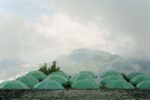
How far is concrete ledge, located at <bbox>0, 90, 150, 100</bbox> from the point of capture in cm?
2467

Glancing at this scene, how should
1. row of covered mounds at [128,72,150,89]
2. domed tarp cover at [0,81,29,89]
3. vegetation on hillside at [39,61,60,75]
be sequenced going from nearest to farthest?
domed tarp cover at [0,81,29,89]
row of covered mounds at [128,72,150,89]
vegetation on hillside at [39,61,60,75]

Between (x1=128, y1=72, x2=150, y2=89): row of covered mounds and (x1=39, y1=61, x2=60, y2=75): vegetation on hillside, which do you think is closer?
(x1=128, y1=72, x2=150, y2=89): row of covered mounds

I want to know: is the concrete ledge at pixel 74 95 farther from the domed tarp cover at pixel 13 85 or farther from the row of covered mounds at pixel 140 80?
the row of covered mounds at pixel 140 80

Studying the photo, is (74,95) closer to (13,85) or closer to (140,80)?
(13,85)

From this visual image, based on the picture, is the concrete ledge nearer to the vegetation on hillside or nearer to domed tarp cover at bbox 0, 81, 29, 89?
domed tarp cover at bbox 0, 81, 29, 89

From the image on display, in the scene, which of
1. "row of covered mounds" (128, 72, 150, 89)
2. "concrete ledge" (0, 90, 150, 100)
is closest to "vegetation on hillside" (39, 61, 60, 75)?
"row of covered mounds" (128, 72, 150, 89)

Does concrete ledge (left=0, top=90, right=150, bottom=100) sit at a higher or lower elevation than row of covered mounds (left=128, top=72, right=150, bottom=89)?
lower

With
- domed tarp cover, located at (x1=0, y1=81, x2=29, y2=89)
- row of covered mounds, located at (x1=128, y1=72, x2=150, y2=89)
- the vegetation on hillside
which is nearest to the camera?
domed tarp cover, located at (x1=0, y1=81, x2=29, y2=89)

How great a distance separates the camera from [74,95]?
24828 millimetres

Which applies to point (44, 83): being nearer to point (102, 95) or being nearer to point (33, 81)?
point (33, 81)

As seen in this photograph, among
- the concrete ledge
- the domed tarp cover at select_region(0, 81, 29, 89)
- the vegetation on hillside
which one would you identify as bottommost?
the concrete ledge

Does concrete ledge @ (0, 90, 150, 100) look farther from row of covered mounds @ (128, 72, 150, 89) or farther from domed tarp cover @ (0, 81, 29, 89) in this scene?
row of covered mounds @ (128, 72, 150, 89)

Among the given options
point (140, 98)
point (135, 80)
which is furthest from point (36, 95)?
point (135, 80)

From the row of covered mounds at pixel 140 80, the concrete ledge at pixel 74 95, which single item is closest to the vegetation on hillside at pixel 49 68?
the row of covered mounds at pixel 140 80
